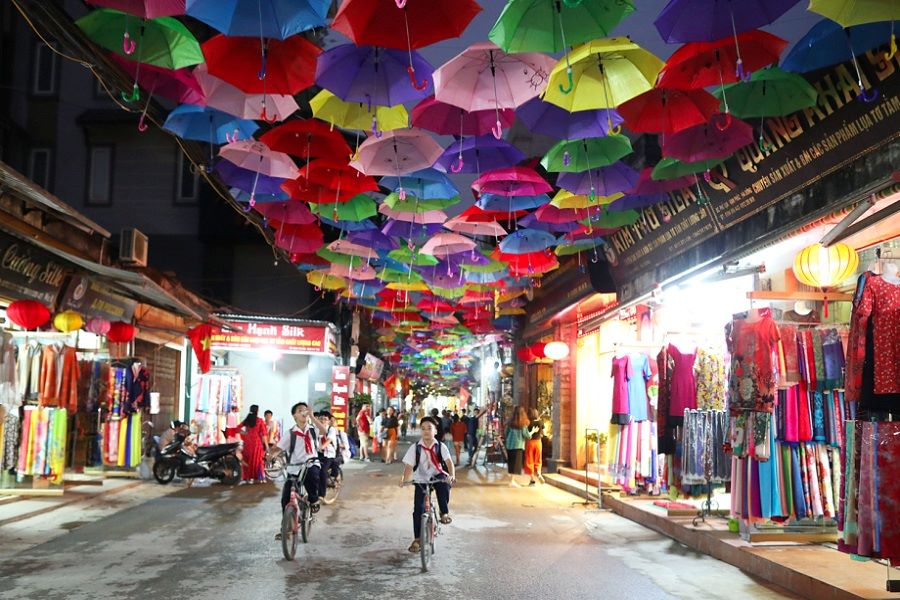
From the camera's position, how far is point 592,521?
1195 centimetres

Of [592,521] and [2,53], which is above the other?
[2,53]

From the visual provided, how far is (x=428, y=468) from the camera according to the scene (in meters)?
9.09

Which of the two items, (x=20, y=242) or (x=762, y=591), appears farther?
(x=20, y=242)

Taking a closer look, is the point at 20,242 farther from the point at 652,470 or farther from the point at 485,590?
the point at 652,470

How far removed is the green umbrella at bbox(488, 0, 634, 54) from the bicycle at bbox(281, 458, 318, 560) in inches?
218

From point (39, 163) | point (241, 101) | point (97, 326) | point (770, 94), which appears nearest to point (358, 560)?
point (241, 101)

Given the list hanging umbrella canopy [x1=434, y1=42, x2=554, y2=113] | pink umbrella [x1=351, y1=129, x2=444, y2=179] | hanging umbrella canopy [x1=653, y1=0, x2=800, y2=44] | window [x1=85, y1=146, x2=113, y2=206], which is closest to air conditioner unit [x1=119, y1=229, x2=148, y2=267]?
pink umbrella [x1=351, y1=129, x2=444, y2=179]

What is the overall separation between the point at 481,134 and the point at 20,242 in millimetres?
7461

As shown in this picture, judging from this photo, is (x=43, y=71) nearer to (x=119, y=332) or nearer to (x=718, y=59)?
(x=119, y=332)

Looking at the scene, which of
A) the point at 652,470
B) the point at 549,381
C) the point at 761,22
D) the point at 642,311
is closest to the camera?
the point at 761,22

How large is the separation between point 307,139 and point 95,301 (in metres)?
7.07

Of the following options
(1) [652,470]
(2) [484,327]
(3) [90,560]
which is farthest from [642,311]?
(2) [484,327]

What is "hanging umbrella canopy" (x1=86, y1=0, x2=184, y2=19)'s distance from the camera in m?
6.11

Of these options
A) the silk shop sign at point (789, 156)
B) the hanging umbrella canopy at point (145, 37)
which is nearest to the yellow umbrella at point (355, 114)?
the hanging umbrella canopy at point (145, 37)
